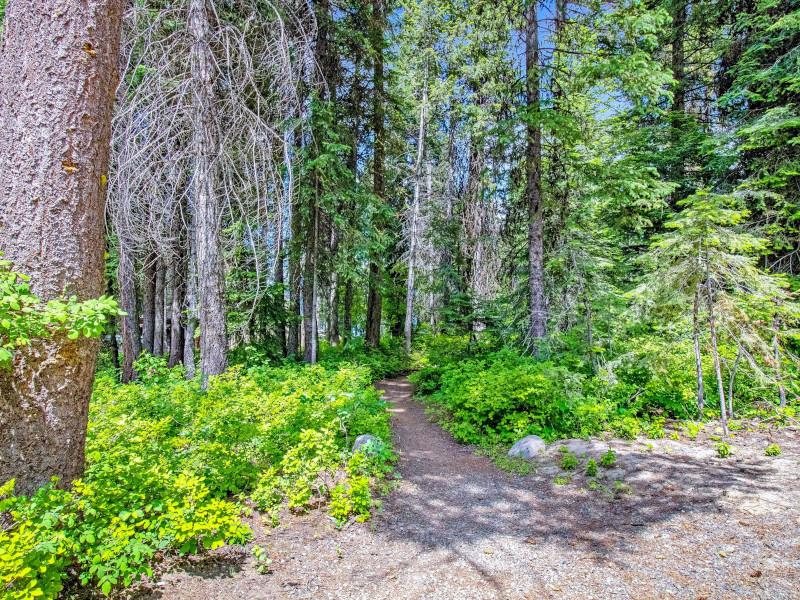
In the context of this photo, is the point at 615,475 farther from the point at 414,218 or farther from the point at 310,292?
the point at 414,218

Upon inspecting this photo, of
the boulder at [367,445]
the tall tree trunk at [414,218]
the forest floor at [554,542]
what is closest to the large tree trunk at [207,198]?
the boulder at [367,445]

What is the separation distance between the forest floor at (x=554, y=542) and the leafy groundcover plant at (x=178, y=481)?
Answer: 0.96ft

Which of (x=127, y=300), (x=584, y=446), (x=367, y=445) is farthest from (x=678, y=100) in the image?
(x=127, y=300)

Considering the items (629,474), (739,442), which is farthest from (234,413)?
(739,442)

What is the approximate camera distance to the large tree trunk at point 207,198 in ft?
19.3

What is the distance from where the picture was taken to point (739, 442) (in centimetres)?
505

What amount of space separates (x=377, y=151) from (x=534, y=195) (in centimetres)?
641

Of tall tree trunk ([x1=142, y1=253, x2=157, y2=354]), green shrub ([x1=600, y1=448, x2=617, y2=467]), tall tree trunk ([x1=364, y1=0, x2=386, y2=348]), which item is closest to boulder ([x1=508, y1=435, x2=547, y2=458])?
green shrub ([x1=600, y1=448, x2=617, y2=467])

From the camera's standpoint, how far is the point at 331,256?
1115cm

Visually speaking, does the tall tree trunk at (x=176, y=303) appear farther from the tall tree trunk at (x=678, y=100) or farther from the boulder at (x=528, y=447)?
the tall tree trunk at (x=678, y=100)

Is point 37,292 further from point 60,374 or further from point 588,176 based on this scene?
point 588,176

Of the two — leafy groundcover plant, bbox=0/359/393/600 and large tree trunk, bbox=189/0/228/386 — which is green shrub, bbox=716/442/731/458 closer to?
leafy groundcover plant, bbox=0/359/393/600

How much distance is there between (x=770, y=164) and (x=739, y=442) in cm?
758

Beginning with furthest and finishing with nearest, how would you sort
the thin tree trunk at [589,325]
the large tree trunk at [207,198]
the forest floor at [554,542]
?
the thin tree trunk at [589,325] → the large tree trunk at [207,198] → the forest floor at [554,542]
